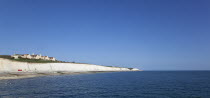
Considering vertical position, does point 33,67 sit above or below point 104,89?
above

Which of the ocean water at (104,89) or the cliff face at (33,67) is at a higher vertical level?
the cliff face at (33,67)

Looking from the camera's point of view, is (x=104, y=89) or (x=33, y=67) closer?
(x=104, y=89)

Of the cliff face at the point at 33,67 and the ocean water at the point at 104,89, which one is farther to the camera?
the cliff face at the point at 33,67

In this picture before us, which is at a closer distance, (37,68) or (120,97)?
(120,97)

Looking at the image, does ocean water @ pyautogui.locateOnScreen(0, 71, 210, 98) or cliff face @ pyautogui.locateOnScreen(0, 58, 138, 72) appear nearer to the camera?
ocean water @ pyautogui.locateOnScreen(0, 71, 210, 98)

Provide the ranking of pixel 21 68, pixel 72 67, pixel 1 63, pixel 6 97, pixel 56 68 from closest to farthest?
1. pixel 6 97
2. pixel 1 63
3. pixel 21 68
4. pixel 56 68
5. pixel 72 67

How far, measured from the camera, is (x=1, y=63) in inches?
2872

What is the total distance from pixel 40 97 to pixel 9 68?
55639 mm

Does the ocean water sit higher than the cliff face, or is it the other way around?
the cliff face

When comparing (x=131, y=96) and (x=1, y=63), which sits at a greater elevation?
(x=1, y=63)

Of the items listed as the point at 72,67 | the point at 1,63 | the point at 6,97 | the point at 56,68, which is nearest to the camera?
the point at 6,97

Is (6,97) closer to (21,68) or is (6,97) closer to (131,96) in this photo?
(131,96)

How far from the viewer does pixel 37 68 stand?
300 ft

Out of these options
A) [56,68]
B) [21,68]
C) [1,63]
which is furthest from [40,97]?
[56,68]
